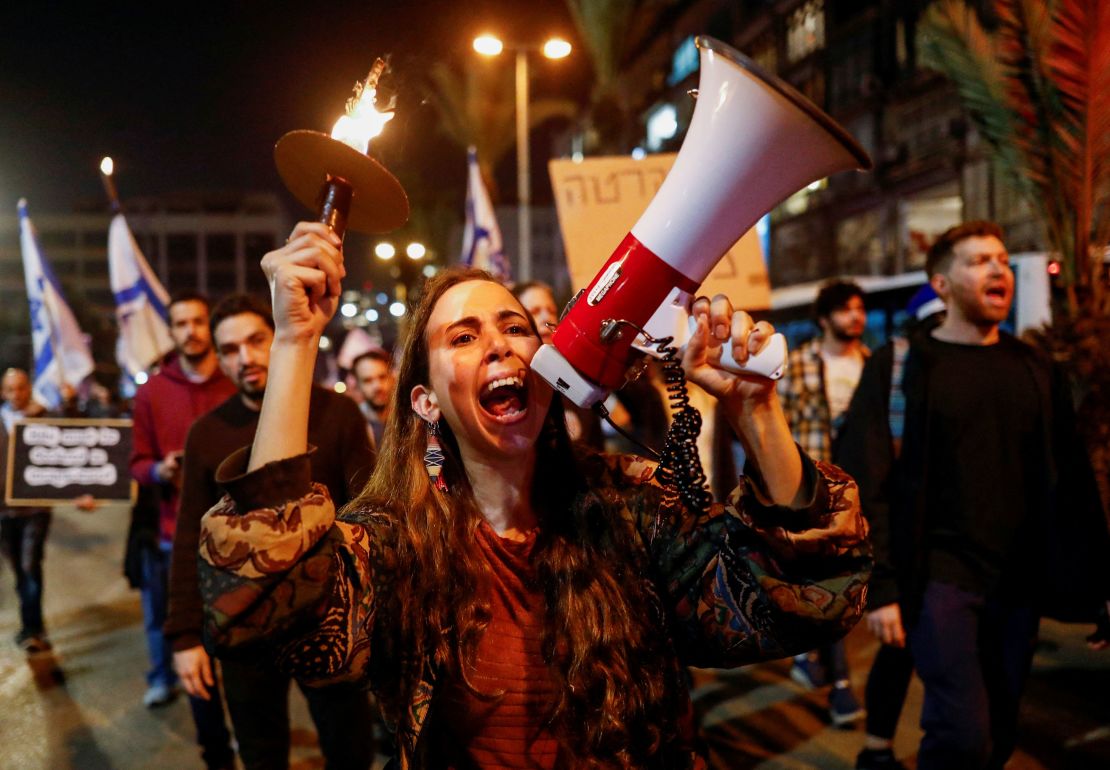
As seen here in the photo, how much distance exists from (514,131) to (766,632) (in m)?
26.3

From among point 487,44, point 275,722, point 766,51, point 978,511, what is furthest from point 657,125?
point 275,722

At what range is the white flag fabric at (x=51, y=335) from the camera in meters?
9.59

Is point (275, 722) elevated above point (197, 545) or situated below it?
below

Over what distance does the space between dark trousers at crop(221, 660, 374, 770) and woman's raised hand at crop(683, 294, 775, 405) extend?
2276 millimetres

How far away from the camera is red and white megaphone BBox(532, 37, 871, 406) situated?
4.75 ft

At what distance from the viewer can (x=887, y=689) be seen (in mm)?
3916

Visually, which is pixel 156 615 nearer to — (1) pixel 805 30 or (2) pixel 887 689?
(2) pixel 887 689

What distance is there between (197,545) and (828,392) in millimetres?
3712

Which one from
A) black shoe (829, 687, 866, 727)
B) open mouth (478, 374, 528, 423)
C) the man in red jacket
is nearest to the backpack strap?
black shoe (829, 687, 866, 727)

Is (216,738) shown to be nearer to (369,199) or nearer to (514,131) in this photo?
(369,199)

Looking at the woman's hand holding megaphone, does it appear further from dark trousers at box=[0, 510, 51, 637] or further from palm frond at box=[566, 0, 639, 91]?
palm frond at box=[566, 0, 639, 91]

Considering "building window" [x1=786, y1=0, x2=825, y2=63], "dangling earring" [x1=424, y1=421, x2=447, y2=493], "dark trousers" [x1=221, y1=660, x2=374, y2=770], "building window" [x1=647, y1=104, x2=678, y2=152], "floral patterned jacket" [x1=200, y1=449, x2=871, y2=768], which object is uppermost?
"building window" [x1=647, y1=104, x2=678, y2=152]

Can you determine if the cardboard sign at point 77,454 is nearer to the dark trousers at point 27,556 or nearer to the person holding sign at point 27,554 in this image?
the person holding sign at point 27,554

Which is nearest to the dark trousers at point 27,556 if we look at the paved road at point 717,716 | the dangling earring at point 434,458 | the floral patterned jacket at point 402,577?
the paved road at point 717,716
